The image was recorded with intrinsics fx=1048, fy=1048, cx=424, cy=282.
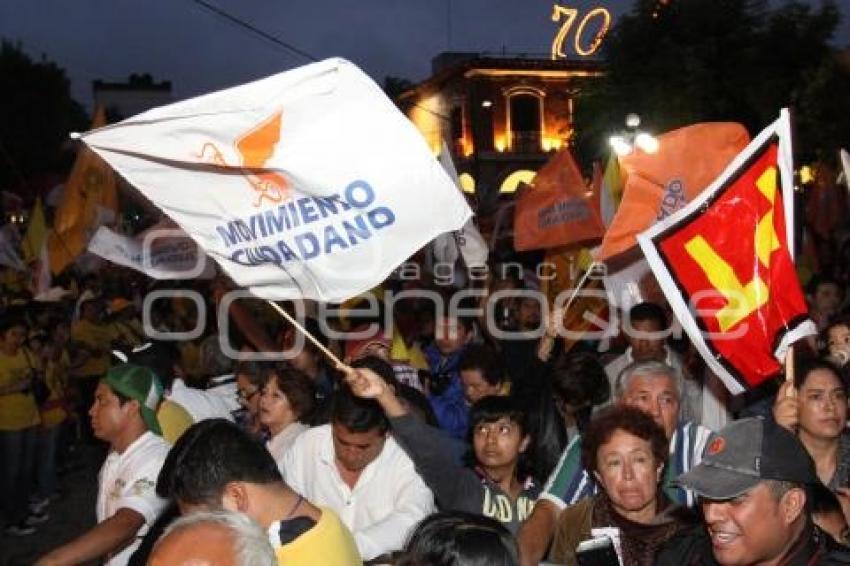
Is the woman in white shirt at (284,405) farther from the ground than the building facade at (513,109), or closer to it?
closer to it

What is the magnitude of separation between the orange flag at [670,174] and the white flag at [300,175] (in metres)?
1.87

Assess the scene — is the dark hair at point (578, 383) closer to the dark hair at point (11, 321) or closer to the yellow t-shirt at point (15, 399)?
the yellow t-shirt at point (15, 399)

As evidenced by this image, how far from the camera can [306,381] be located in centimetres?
586

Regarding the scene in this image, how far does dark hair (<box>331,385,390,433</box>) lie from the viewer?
4633mm

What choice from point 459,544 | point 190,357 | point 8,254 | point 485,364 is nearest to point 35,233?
point 8,254

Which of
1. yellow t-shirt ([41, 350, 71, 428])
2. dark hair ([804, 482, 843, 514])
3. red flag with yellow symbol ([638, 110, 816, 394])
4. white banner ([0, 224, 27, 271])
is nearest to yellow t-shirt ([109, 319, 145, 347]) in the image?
yellow t-shirt ([41, 350, 71, 428])

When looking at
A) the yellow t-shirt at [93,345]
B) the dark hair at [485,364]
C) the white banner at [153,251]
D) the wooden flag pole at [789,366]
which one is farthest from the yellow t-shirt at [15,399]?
the wooden flag pole at [789,366]

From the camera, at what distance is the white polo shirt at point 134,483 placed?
4449mm

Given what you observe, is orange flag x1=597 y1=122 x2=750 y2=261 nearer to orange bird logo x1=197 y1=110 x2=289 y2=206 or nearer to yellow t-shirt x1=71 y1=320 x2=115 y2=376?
orange bird logo x1=197 y1=110 x2=289 y2=206

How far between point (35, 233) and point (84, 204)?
3229 millimetres

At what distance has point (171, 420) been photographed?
18.3 feet

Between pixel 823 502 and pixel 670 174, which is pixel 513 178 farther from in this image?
pixel 823 502

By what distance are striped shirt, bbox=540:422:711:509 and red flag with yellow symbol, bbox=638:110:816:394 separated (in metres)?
0.44

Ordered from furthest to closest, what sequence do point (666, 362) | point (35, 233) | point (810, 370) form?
point (35, 233), point (666, 362), point (810, 370)
